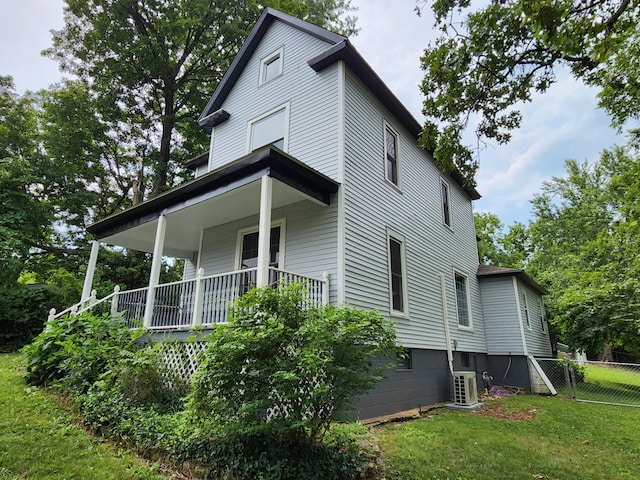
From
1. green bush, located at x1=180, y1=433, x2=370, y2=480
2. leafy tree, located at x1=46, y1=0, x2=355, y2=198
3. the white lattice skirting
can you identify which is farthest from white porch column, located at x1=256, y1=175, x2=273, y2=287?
leafy tree, located at x1=46, y1=0, x2=355, y2=198

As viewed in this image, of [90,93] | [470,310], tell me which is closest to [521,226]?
[470,310]

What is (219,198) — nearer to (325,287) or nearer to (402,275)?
(325,287)

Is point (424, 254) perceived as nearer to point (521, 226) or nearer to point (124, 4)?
point (124, 4)

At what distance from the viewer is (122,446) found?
4645 mm

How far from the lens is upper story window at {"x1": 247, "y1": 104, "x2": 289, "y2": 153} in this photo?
367 inches

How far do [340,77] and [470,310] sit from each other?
899cm

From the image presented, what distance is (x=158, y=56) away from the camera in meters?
17.7

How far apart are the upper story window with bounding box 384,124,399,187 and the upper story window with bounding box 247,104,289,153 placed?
2.76m

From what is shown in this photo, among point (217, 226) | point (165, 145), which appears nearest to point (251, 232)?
point (217, 226)

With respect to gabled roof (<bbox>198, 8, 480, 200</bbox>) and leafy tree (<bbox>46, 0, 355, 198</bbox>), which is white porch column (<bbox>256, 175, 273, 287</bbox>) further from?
leafy tree (<bbox>46, 0, 355, 198</bbox>)

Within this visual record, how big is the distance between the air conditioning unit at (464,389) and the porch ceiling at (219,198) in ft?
19.9

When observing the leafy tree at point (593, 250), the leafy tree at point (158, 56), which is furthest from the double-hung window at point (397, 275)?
the leafy tree at point (158, 56)

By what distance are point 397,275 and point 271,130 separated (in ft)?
16.7

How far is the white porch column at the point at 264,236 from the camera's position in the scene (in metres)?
5.91
